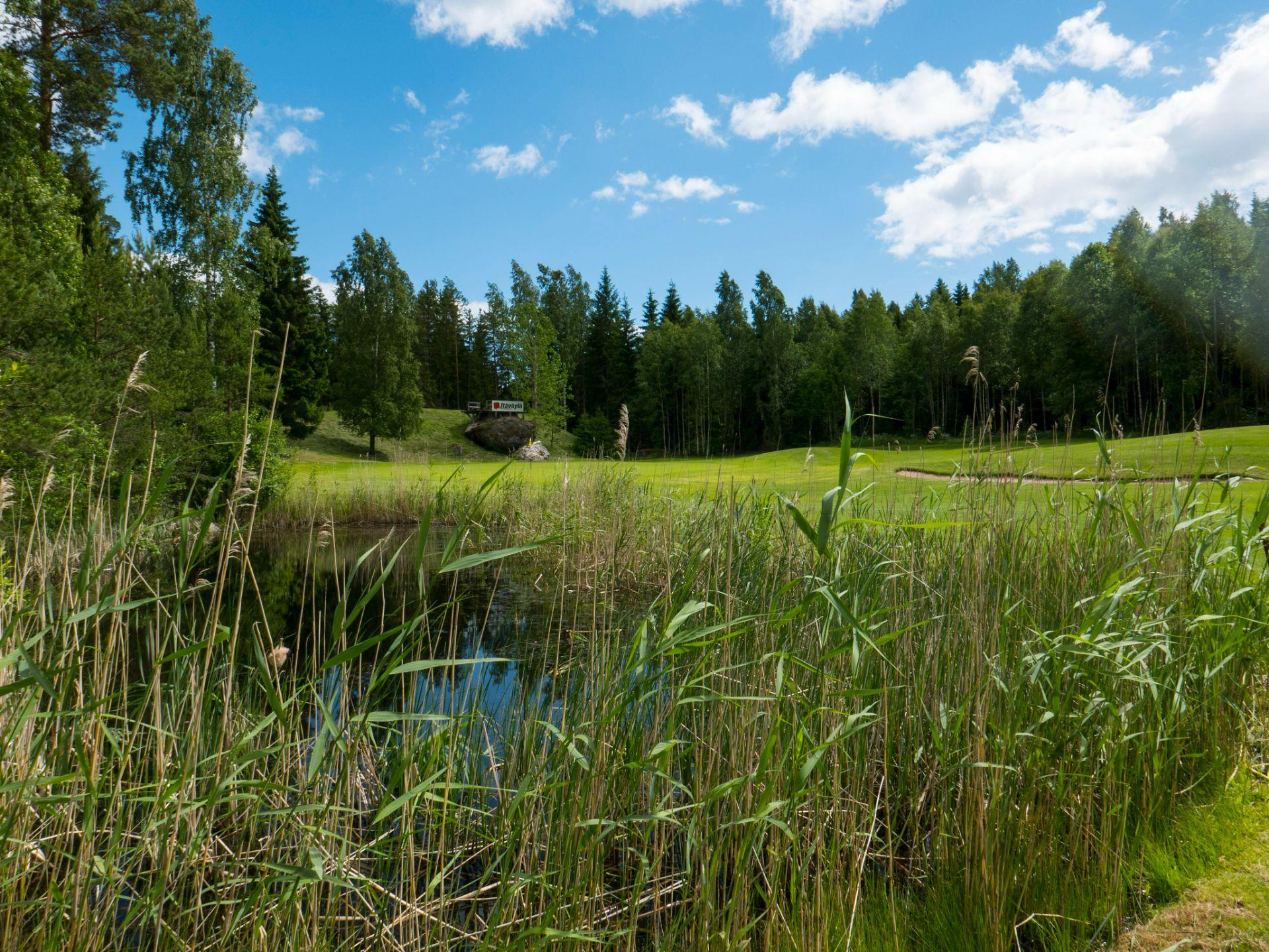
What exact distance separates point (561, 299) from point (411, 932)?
143ft

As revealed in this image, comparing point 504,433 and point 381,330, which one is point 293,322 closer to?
point 381,330

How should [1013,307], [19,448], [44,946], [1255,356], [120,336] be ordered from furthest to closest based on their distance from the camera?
1. [1013,307]
2. [1255,356]
3. [120,336]
4. [19,448]
5. [44,946]

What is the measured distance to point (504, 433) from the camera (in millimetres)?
31875

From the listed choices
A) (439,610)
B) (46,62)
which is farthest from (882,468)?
(46,62)

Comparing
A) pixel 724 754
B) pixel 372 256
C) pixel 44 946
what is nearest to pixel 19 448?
pixel 44 946

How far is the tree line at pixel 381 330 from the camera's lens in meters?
6.65

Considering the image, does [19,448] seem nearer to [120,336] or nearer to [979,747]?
[120,336]

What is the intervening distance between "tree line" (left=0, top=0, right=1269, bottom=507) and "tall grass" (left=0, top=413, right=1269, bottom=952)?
0.51m

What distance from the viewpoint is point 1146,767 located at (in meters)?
2.14

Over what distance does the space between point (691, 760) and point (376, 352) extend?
29.4m

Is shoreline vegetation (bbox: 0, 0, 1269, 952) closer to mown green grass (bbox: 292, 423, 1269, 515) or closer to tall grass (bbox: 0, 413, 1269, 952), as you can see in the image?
tall grass (bbox: 0, 413, 1269, 952)

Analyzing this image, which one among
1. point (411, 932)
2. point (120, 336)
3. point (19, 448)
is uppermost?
point (120, 336)

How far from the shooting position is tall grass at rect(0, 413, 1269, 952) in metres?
1.40

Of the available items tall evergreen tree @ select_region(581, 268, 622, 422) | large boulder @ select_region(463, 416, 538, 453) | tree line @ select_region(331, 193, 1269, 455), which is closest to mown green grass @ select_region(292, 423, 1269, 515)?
tree line @ select_region(331, 193, 1269, 455)
